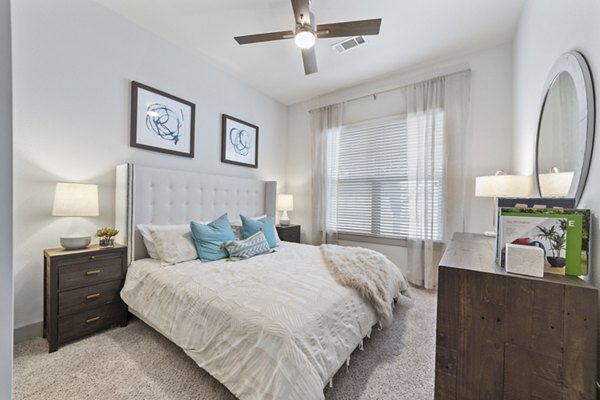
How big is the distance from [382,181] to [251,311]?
9.12ft

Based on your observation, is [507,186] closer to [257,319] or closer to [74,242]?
[257,319]

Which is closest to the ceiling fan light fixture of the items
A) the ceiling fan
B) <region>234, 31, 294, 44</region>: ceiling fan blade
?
the ceiling fan

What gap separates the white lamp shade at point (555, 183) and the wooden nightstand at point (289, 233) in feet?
9.52

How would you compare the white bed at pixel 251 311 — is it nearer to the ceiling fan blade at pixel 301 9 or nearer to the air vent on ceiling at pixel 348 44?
the ceiling fan blade at pixel 301 9

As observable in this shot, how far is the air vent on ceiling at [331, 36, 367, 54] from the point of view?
8.36 ft

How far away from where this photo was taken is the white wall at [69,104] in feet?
6.07

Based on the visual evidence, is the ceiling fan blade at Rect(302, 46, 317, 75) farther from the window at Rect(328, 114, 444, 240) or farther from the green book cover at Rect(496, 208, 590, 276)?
the green book cover at Rect(496, 208, 590, 276)

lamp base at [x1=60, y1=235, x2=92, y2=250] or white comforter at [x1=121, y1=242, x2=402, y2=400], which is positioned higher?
lamp base at [x1=60, y1=235, x2=92, y2=250]

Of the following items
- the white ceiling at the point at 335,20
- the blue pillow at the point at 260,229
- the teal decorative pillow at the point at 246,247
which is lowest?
the teal decorative pillow at the point at 246,247

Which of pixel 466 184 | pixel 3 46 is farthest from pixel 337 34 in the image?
pixel 466 184

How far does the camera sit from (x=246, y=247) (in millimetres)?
2395

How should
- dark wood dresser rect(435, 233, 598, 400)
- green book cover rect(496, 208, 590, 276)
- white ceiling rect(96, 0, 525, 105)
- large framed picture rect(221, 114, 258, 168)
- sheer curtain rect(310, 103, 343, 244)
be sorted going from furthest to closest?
sheer curtain rect(310, 103, 343, 244), large framed picture rect(221, 114, 258, 168), white ceiling rect(96, 0, 525, 105), green book cover rect(496, 208, 590, 276), dark wood dresser rect(435, 233, 598, 400)

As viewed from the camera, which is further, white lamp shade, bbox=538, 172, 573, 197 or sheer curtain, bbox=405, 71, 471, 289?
sheer curtain, bbox=405, 71, 471, 289

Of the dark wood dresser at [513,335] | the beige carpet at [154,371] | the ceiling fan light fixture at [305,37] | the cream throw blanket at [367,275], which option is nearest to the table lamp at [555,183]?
the dark wood dresser at [513,335]
